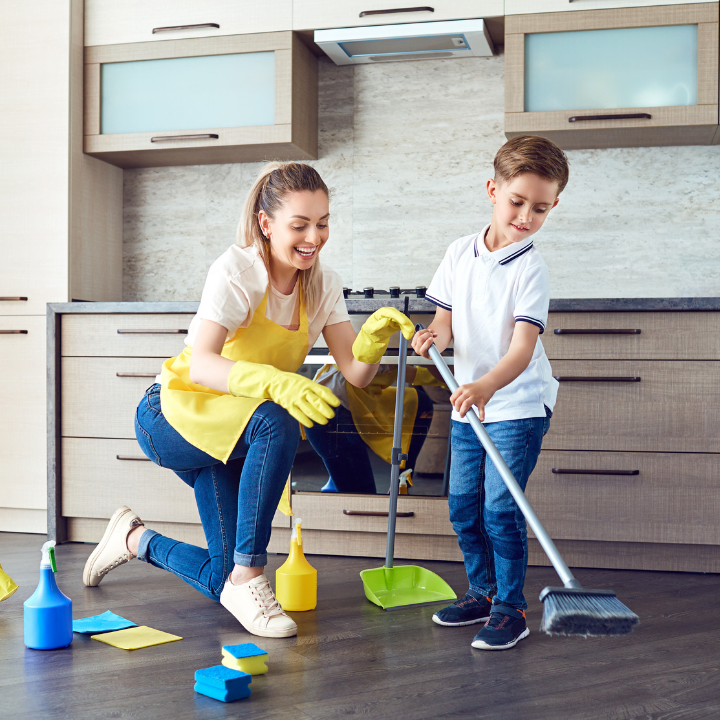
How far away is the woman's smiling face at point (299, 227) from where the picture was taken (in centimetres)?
171

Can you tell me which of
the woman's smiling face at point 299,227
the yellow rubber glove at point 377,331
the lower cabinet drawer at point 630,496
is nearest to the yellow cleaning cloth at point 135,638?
the yellow rubber glove at point 377,331

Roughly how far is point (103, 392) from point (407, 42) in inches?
60.4

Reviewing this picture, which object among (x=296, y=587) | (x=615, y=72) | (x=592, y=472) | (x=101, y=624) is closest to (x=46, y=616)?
(x=101, y=624)

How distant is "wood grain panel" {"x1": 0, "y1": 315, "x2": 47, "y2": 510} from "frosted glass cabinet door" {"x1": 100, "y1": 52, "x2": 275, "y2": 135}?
79cm

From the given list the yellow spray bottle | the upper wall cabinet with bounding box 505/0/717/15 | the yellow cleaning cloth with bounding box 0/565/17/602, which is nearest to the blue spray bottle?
the yellow cleaning cloth with bounding box 0/565/17/602

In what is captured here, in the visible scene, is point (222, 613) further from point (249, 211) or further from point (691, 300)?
point (691, 300)

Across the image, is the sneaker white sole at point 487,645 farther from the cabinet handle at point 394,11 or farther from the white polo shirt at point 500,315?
the cabinet handle at point 394,11

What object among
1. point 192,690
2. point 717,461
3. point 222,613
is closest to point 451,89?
point 717,461

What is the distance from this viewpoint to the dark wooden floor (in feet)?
4.35

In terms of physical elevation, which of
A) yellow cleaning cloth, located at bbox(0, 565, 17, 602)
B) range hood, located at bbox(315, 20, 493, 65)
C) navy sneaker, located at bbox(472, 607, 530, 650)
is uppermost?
range hood, located at bbox(315, 20, 493, 65)

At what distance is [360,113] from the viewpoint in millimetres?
3004

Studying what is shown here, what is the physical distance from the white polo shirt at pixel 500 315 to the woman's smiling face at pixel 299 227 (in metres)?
0.33

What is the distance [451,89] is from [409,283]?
722mm

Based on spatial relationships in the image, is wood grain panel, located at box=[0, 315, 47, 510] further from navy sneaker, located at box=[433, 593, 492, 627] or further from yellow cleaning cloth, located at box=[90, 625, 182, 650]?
navy sneaker, located at box=[433, 593, 492, 627]
